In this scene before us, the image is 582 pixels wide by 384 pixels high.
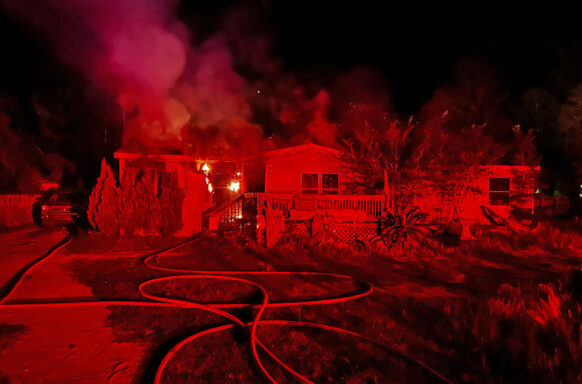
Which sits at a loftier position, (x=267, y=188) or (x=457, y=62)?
(x=457, y=62)

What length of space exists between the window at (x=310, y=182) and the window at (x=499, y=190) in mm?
8328

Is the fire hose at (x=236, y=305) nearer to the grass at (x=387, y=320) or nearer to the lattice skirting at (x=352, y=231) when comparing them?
the grass at (x=387, y=320)

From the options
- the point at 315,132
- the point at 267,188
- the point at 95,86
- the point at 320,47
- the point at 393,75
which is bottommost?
the point at 267,188

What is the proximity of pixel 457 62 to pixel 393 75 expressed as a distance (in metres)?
5.48

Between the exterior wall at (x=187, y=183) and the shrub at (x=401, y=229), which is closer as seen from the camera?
the shrub at (x=401, y=229)

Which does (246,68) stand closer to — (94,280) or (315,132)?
(315,132)

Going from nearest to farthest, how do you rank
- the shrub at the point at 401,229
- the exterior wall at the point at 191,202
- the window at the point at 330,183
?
the shrub at the point at 401,229 < the exterior wall at the point at 191,202 < the window at the point at 330,183

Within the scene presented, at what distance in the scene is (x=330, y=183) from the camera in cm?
1517

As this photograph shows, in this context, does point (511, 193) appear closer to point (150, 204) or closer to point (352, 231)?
point (352, 231)

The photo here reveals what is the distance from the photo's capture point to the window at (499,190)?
647 inches

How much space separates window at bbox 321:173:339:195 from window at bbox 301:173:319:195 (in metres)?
0.28

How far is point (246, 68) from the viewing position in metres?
28.5

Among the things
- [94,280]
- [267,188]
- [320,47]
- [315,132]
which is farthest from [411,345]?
[320,47]

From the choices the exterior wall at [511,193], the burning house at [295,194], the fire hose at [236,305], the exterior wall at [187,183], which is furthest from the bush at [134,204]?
the exterior wall at [511,193]
